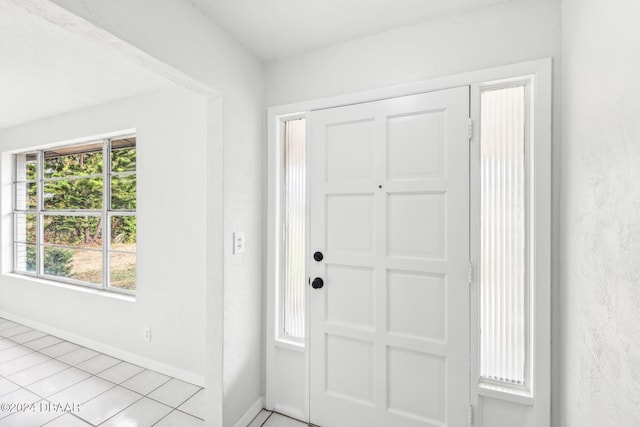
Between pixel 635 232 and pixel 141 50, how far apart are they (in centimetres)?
184

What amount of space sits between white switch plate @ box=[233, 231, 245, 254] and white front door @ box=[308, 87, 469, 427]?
45cm

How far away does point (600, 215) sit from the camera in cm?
98

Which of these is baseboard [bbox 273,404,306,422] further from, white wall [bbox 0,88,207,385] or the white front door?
white wall [bbox 0,88,207,385]

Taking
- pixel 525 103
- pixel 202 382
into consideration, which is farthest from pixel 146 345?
pixel 525 103

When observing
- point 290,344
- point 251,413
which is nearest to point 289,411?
point 251,413

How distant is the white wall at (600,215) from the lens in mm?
787

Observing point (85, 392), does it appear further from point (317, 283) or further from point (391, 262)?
point (391, 262)

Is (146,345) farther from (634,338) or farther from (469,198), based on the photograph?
(634,338)

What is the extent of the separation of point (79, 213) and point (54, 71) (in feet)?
5.29

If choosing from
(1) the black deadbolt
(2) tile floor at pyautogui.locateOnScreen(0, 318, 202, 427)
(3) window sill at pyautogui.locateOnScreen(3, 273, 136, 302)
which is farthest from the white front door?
(3) window sill at pyautogui.locateOnScreen(3, 273, 136, 302)

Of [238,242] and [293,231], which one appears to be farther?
[293,231]

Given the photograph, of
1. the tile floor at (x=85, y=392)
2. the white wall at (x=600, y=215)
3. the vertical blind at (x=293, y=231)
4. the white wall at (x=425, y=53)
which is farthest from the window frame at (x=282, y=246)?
the white wall at (x=600, y=215)

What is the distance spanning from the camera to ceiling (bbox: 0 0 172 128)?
66.2 inches

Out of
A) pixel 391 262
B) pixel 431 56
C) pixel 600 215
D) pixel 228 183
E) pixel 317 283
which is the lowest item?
pixel 317 283
